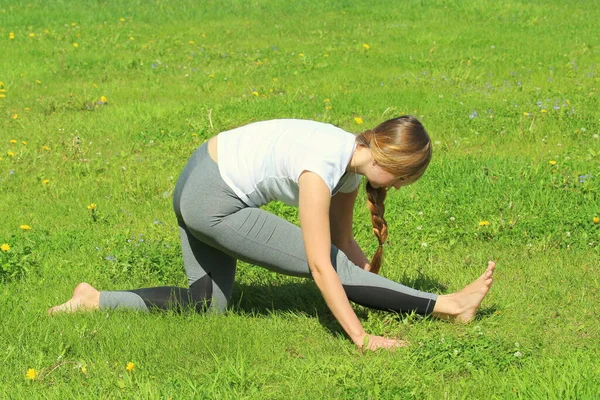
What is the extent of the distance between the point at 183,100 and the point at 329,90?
157cm

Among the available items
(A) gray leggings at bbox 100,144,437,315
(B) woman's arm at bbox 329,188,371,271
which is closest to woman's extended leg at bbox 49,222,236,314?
(A) gray leggings at bbox 100,144,437,315

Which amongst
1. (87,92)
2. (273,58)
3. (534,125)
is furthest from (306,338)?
(273,58)

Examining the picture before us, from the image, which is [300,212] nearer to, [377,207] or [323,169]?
[323,169]

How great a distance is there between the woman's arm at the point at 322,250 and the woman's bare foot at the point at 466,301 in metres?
0.37

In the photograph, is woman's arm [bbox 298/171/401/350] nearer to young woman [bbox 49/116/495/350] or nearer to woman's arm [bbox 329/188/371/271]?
young woman [bbox 49/116/495/350]

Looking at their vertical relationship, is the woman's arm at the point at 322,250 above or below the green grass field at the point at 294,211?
above

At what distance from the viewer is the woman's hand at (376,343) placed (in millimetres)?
3686

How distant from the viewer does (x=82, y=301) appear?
4.11 metres

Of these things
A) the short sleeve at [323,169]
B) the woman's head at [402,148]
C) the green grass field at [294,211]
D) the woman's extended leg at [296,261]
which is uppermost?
the woman's head at [402,148]

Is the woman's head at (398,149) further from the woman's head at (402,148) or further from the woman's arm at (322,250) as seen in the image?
the woman's arm at (322,250)

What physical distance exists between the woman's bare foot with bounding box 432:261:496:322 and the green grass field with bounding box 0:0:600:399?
0.09 meters

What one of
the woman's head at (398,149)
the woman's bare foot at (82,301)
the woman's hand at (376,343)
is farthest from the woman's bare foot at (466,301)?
the woman's bare foot at (82,301)

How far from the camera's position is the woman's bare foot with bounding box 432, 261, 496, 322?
3910 mm

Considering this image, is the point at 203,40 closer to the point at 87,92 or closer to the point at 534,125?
the point at 87,92
